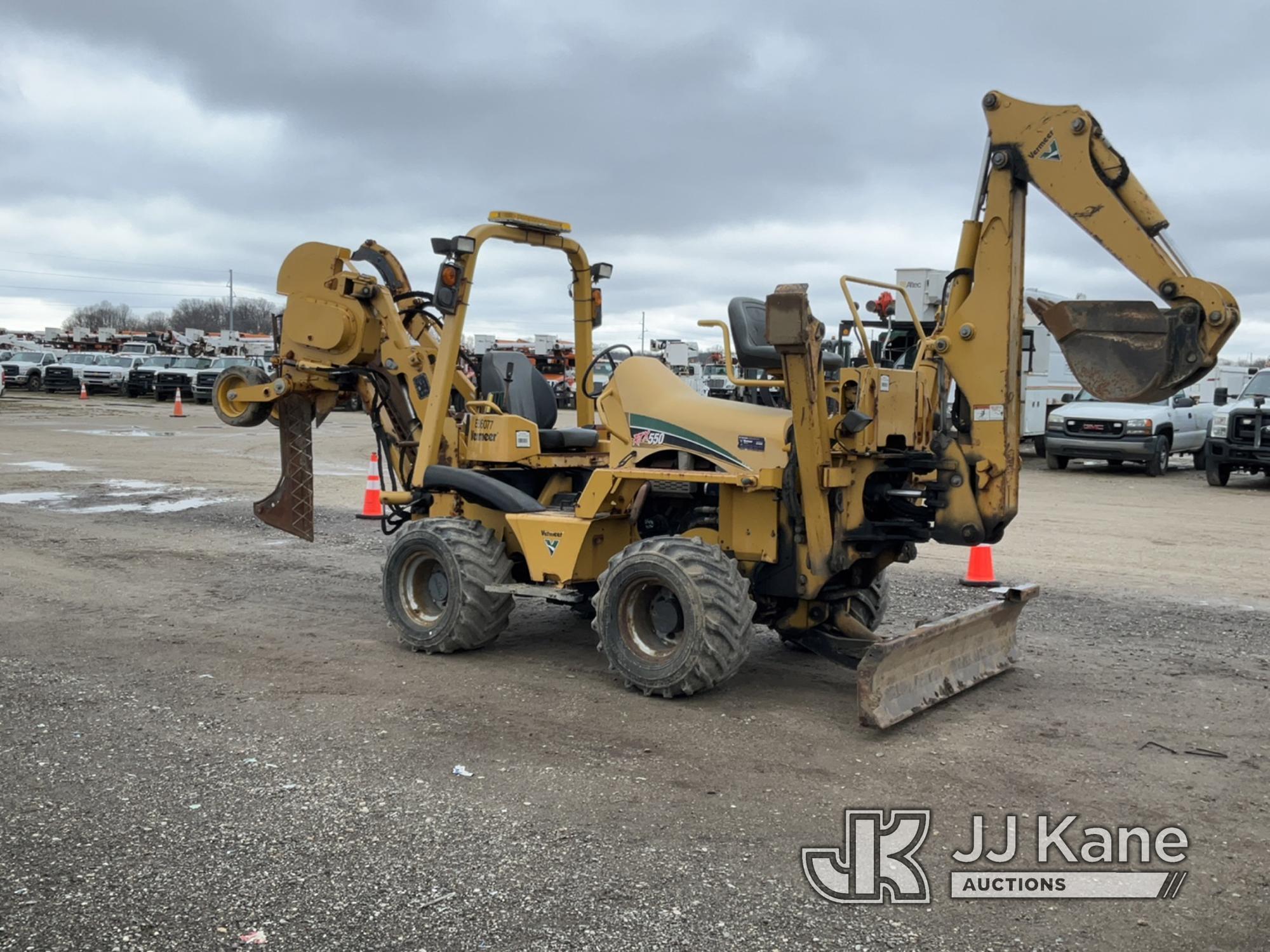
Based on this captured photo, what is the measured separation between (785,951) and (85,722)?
13.2 ft

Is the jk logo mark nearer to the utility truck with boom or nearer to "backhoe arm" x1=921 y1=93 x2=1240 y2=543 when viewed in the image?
the utility truck with boom

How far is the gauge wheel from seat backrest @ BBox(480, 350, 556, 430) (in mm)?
1987

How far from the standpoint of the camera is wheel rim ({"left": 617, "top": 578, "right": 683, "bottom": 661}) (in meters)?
6.68

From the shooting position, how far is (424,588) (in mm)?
8039

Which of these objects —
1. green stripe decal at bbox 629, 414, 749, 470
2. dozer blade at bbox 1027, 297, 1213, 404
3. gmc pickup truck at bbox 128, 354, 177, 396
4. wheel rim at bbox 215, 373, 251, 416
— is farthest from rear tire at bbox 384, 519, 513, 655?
gmc pickup truck at bbox 128, 354, 177, 396

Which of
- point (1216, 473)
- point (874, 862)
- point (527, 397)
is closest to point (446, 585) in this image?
point (527, 397)

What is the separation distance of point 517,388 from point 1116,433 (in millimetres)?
15163

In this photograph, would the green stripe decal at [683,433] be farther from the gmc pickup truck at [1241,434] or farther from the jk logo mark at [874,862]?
the gmc pickup truck at [1241,434]

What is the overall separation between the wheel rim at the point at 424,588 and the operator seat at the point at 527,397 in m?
1.10

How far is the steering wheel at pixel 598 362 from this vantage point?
7569 millimetres

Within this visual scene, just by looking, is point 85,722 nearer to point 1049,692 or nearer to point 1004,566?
point 1049,692

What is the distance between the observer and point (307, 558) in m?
11.3

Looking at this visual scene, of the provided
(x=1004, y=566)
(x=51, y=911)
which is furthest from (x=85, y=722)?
(x=1004, y=566)

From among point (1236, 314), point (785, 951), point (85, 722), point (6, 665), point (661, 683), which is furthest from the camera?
point (6, 665)
